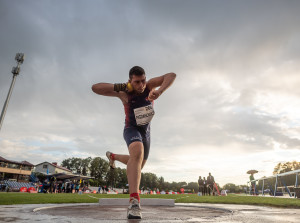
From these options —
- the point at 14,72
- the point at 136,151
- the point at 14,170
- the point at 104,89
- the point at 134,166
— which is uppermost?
the point at 14,72

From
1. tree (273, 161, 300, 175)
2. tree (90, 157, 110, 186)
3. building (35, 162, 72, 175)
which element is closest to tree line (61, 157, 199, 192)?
tree (90, 157, 110, 186)

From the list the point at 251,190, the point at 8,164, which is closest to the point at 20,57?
the point at 251,190

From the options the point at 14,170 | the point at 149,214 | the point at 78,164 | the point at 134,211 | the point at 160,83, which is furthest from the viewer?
the point at 78,164

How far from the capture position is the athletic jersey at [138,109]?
352 centimetres

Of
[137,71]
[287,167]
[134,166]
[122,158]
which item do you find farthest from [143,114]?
[287,167]

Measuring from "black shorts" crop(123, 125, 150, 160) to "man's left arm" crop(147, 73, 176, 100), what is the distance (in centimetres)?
71

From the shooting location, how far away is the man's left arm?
10.0 ft

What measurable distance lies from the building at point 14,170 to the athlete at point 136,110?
6921 cm

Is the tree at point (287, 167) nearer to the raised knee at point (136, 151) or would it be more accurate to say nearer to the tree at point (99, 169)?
the tree at point (99, 169)

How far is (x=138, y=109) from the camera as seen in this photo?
11.5ft

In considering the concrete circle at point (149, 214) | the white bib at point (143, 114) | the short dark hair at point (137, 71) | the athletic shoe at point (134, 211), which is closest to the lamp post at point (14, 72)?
the concrete circle at point (149, 214)

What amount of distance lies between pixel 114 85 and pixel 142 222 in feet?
6.04

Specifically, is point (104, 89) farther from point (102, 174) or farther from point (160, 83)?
point (102, 174)

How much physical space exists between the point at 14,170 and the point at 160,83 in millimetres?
75146
